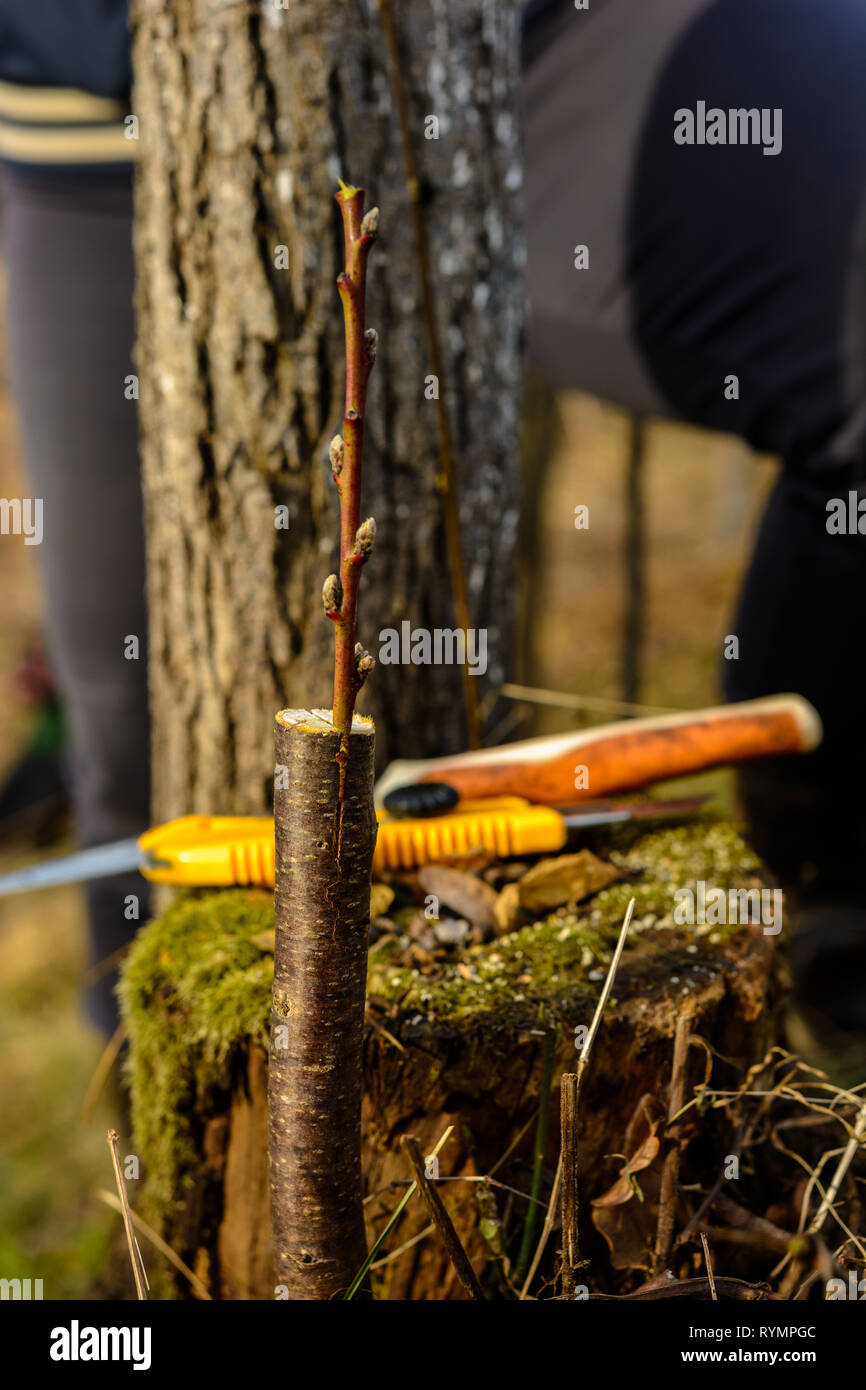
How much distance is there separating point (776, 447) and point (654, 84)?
74 cm

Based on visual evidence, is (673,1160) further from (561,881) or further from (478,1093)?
(561,881)

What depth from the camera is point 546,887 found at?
1.23m

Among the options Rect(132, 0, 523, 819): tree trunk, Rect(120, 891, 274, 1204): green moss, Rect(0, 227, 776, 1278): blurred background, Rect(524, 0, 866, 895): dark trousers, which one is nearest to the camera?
Rect(120, 891, 274, 1204): green moss

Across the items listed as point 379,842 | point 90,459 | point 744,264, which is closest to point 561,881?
point 379,842

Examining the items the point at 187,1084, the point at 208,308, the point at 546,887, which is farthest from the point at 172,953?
the point at 208,308

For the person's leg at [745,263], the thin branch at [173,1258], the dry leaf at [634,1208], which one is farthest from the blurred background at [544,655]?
the dry leaf at [634,1208]

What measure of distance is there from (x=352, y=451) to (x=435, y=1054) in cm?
65

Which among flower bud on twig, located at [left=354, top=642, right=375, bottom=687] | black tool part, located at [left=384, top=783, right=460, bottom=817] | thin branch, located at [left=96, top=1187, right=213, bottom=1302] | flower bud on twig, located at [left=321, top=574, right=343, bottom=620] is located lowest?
thin branch, located at [left=96, top=1187, right=213, bottom=1302]

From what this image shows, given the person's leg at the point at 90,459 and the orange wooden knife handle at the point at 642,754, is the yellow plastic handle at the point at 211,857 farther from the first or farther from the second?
the person's leg at the point at 90,459

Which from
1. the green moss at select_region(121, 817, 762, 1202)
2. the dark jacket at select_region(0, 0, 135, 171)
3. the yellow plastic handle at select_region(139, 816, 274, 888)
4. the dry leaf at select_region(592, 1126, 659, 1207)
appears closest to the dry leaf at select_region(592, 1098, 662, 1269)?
the dry leaf at select_region(592, 1126, 659, 1207)

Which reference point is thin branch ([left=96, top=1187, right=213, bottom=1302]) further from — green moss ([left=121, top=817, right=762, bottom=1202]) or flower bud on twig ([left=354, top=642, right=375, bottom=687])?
flower bud on twig ([left=354, top=642, right=375, bottom=687])

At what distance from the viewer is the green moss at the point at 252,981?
1083mm

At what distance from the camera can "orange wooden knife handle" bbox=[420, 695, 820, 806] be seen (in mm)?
1357

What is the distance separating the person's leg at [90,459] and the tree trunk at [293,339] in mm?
747
